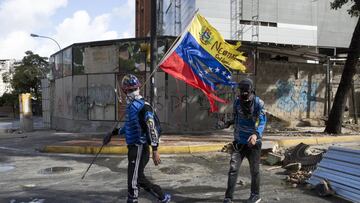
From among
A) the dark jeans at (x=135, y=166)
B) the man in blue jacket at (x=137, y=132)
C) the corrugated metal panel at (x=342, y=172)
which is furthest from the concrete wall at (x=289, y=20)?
the dark jeans at (x=135, y=166)

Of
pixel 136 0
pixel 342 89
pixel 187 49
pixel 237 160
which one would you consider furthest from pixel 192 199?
pixel 136 0

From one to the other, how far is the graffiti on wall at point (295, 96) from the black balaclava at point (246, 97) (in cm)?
1355

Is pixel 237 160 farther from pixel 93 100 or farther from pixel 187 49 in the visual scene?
pixel 93 100

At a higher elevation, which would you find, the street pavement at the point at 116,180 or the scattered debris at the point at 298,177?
the scattered debris at the point at 298,177

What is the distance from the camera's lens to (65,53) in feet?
70.6

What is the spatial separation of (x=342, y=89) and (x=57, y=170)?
1028 centimetres

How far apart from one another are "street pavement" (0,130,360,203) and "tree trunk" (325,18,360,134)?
5768 millimetres

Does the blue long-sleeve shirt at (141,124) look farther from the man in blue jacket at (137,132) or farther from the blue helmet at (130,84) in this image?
the blue helmet at (130,84)

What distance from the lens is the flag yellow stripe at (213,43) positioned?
11.2 metres

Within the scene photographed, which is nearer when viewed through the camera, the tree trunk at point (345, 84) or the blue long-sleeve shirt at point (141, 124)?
the blue long-sleeve shirt at point (141, 124)

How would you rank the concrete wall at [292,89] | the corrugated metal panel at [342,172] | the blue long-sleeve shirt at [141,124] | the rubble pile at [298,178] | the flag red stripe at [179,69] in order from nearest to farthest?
the blue long-sleeve shirt at [141,124]
the corrugated metal panel at [342,172]
the rubble pile at [298,178]
the flag red stripe at [179,69]
the concrete wall at [292,89]

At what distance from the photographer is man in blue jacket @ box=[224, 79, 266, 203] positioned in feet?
19.4

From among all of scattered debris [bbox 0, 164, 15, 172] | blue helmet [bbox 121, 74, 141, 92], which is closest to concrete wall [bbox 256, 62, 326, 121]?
scattered debris [bbox 0, 164, 15, 172]

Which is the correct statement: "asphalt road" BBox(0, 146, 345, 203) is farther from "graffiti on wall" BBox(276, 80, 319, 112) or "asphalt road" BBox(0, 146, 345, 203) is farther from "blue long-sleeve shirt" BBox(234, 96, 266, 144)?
"graffiti on wall" BBox(276, 80, 319, 112)
